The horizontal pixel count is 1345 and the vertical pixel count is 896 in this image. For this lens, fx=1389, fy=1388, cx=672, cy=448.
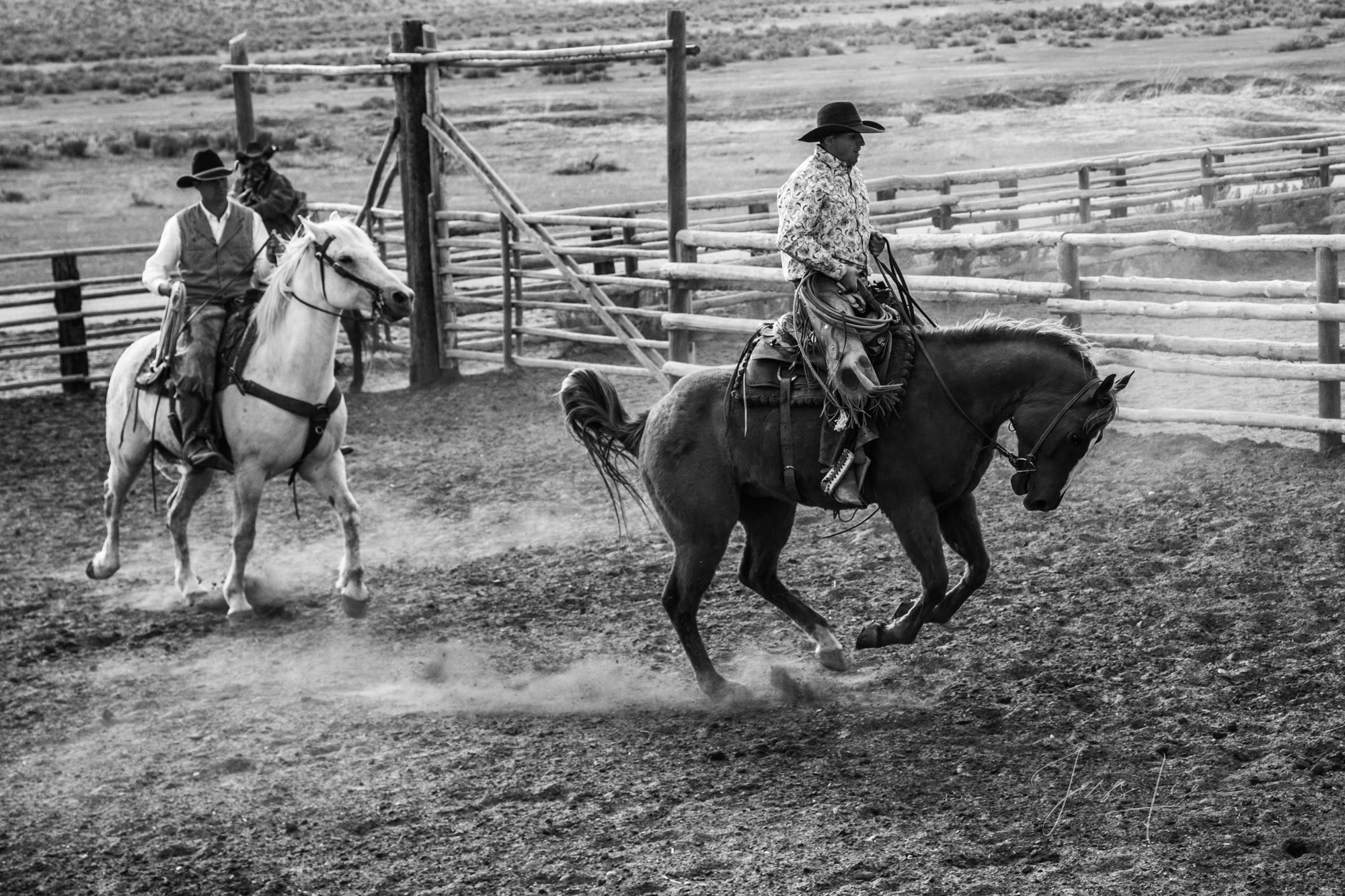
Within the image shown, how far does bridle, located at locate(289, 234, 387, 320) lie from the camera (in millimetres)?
7074

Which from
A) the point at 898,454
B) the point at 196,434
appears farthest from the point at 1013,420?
the point at 196,434

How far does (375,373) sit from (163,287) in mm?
6345

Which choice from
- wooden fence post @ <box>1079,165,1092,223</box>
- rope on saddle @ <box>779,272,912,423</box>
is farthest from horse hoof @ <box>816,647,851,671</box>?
wooden fence post @ <box>1079,165,1092,223</box>

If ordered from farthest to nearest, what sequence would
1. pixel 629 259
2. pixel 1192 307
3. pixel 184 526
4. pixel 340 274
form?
pixel 629 259, pixel 1192 307, pixel 184 526, pixel 340 274

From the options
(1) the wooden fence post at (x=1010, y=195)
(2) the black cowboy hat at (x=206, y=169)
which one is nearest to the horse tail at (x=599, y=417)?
(2) the black cowboy hat at (x=206, y=169)

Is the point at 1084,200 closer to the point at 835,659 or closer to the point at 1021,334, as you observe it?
the point at 1021,334

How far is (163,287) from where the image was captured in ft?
24.5

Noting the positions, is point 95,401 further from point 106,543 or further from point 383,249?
point 106,543

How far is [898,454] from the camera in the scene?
17.7 ft

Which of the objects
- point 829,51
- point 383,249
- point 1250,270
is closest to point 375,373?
point 383,249

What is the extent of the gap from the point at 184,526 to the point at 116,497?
0.63 m

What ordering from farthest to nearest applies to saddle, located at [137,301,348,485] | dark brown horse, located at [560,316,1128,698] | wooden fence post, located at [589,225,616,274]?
1. wooden fence post, located at [589,225,616,274]
2. saddle, located at [137,301,348,485]
3. dark brown horse, located at [560,316,1128,698]

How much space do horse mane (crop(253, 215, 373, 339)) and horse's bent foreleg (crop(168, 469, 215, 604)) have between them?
98 centimetres

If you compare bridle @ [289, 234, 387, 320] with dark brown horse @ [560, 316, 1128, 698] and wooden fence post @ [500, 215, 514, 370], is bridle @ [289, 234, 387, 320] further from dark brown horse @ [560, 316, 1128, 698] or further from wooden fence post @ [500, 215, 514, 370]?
wooden fence post @ [500, 215, 514, 370]
